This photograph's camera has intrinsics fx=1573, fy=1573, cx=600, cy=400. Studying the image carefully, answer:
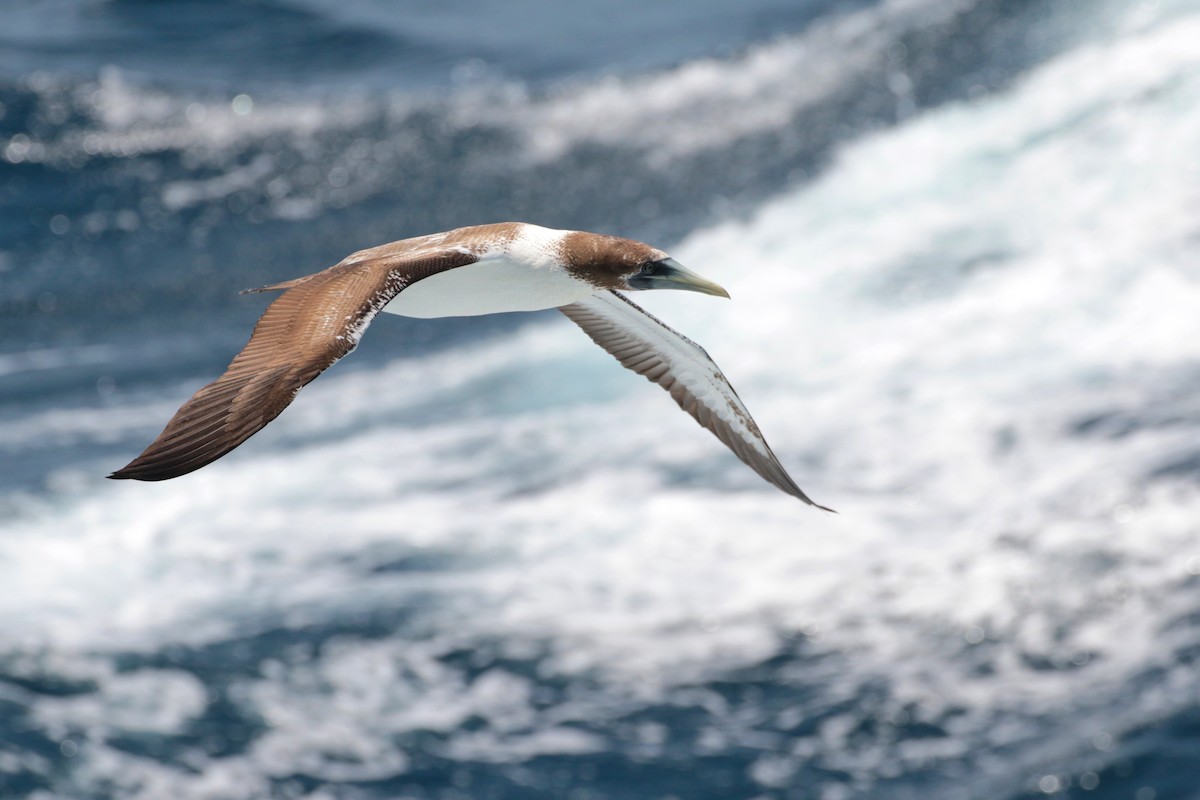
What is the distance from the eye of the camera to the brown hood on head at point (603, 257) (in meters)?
12.0

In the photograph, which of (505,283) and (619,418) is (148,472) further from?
(619,418)

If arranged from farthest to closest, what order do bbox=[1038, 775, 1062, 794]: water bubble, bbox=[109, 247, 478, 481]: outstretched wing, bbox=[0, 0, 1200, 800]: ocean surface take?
bbox=[0, 0, 1200, 800]: ocean surface → bbox=[1038, 775, 1062, 794]: water bubble → bbox=[109, 247, 478, 481]: outstretched wing

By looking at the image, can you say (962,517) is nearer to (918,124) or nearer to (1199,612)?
(1199,612)

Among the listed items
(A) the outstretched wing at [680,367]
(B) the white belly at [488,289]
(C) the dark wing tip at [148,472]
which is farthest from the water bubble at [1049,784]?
(C) the dark wing tip at [148,472]

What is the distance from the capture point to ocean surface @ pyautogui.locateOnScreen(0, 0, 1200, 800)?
21.1m

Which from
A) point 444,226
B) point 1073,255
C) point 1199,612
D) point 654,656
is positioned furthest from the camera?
point 444,226

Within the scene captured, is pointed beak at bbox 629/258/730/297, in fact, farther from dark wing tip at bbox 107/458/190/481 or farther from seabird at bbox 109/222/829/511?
dark wing tip at bbox 107/458/190/481

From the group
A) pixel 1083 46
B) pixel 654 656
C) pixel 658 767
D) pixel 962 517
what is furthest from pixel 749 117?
pixel 658 767

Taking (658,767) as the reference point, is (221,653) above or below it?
above

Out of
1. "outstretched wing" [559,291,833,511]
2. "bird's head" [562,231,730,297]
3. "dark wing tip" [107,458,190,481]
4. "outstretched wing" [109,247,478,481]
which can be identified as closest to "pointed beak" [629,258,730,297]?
"bird's head" [562,231,730,297]

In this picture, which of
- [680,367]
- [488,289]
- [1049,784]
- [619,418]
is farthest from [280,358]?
[619,418]

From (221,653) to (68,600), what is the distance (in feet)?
10.6

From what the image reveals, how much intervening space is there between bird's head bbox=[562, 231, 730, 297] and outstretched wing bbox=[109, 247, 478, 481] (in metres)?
1.17

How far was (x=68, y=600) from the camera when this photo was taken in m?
24.9
